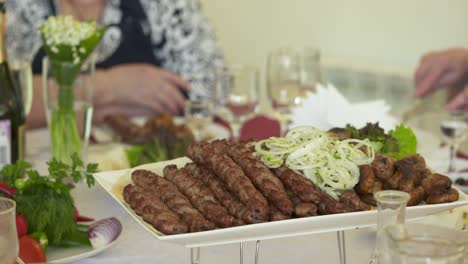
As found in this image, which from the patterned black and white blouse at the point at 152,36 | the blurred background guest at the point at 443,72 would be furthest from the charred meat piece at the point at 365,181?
the patterned black and white blouse at the point at 152,36

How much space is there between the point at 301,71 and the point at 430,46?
1576 millimetres

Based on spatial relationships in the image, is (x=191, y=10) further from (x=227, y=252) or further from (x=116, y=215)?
(x=227, y=252)

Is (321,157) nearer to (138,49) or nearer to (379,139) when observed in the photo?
(379,139)

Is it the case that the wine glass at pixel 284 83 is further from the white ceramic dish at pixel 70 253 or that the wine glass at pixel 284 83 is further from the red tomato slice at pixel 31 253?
the red tomato slice at pixel 31 253

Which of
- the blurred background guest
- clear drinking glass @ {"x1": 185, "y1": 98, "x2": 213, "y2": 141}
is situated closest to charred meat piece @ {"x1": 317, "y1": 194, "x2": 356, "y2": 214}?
clear drinking glass @ {"x1": 185, "y1": 98, "x2": 213, "y2": 141}

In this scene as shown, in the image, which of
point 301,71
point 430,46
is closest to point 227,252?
point 301,71

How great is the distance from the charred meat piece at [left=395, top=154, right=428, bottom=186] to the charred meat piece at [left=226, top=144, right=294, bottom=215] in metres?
0.19


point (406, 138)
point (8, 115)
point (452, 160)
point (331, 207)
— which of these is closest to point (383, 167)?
point (331, 207)

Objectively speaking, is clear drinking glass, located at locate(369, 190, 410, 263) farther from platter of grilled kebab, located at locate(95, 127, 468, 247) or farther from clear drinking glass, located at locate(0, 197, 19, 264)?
clear drinking glass, located at locate(0, 197, 19, 264)

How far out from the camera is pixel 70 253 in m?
1.42

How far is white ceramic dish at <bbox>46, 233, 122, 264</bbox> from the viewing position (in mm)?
1363

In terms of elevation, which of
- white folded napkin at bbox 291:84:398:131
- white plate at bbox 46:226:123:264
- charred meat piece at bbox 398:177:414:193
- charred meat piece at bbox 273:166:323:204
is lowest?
white plate at bbox 46:226:123:264

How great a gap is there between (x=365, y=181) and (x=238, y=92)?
1016 mm

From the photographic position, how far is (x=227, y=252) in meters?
1.45
